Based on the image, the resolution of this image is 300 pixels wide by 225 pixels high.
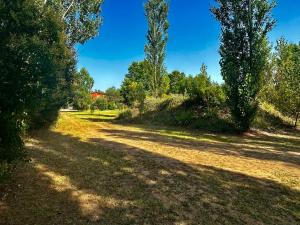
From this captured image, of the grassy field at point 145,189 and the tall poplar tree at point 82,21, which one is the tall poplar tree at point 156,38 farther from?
the grassy field at point 145,189

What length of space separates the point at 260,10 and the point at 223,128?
972 cm

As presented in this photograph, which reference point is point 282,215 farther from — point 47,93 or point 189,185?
point 47,93

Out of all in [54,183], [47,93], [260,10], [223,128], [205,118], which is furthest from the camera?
[205,118]

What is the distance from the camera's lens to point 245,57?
84.7ft

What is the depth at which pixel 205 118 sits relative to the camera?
97.0ft

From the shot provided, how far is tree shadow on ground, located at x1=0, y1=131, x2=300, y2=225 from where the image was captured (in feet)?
23.8

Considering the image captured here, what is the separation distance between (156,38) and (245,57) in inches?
855

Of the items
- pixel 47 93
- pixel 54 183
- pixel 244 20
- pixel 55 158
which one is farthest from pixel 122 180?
pixel 244 20

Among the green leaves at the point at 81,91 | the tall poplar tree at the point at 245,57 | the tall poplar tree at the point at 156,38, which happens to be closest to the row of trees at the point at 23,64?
the green leaves at the point at 81,91

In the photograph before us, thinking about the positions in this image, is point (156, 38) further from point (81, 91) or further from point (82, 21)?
point (82, 21)

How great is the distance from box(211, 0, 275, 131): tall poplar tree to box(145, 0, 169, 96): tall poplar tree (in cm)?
2007

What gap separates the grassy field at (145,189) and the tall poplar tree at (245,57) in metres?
12.2

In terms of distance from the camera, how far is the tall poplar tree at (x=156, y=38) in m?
44.6

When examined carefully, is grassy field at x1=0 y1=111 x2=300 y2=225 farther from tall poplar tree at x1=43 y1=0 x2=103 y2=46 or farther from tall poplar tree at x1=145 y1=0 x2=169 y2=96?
tall poplar tree at x1=145 y1=0 x2=169 y2=96
